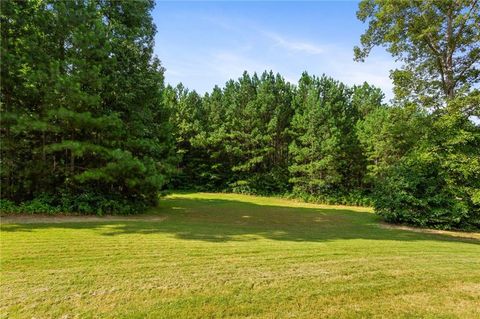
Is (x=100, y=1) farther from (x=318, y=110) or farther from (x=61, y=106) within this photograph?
(x=318, y=110)

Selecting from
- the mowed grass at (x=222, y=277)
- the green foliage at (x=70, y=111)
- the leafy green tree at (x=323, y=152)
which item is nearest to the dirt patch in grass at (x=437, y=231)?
the mowed grass at (x=222, y=277)

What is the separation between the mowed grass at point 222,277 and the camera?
11.8ft

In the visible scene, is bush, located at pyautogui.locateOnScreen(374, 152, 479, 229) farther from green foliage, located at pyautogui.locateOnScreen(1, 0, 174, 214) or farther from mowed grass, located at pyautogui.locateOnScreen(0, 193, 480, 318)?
green foliage, located at pyautogui.locateOnScreen(1, 0, 174, 214)

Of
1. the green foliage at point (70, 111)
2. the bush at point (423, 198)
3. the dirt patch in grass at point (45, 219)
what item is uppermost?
the green foliage at point (70, 111)

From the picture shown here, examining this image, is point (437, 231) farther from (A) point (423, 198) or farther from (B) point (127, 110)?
(B) point (127, 110)

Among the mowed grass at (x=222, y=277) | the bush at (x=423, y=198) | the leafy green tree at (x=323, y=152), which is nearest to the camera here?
the mowed grass at (x=222, y=277)

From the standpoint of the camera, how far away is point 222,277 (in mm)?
4559

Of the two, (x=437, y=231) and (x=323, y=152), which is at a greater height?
(x=323, y=152)

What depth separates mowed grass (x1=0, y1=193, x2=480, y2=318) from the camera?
361 cm

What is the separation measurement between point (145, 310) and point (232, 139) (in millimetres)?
27355

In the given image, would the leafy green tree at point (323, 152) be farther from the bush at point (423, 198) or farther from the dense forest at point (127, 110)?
the bush at point (423, 198)

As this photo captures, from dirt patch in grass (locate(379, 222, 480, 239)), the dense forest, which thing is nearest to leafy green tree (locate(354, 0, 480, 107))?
the dense forest

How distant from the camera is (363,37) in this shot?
15102mm

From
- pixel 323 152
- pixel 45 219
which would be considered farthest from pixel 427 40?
pixel 45 219
